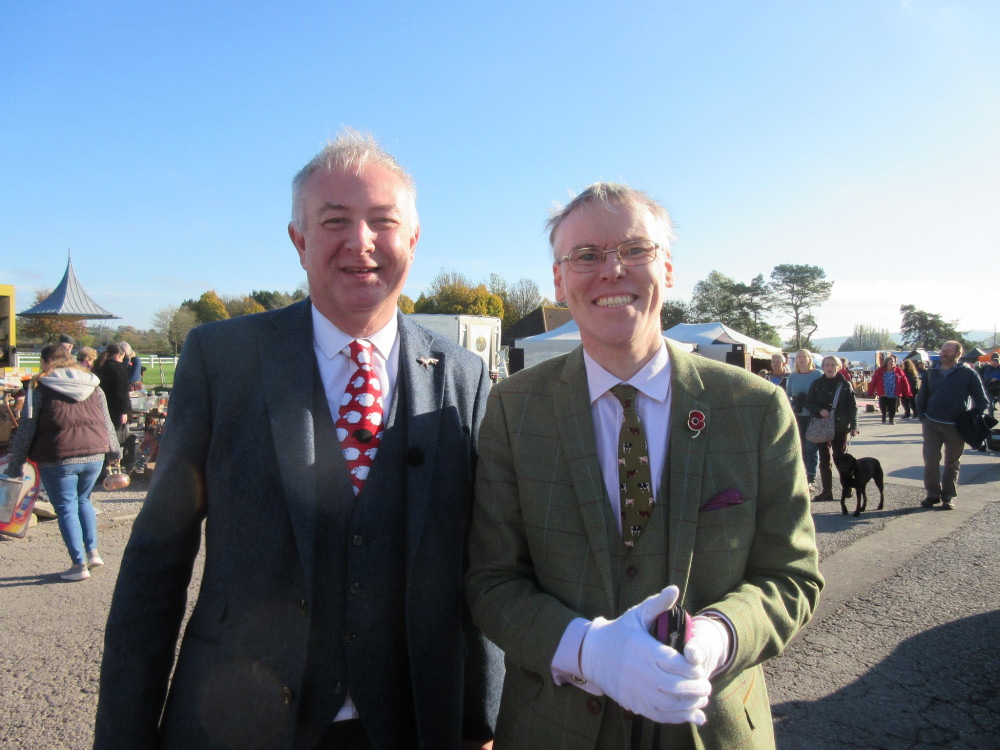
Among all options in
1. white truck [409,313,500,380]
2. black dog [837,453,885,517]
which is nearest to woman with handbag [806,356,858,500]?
black dog [837,453,885,517]

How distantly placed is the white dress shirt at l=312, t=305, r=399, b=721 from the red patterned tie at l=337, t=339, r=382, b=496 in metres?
0.02

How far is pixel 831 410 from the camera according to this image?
7.74 metres

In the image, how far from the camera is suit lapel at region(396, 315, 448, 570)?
1553 millimetres

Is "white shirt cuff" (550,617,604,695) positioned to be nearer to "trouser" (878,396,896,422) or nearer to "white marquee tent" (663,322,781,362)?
"white marquee tent" (663,322,781,362)

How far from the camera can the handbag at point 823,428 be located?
7641mm

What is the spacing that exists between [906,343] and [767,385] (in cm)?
7372

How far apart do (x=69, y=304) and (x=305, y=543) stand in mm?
29927

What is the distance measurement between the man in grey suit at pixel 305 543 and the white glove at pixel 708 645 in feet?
2.20

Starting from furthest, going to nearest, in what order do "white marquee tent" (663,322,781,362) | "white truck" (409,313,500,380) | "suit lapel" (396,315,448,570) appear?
"white marquee tent" (663,322,781,362), "white truck" (409,313,500,380), "suit lapel" (396,315,448,570)

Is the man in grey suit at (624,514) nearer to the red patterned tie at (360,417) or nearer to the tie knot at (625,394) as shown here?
the tie knot at (625,394)

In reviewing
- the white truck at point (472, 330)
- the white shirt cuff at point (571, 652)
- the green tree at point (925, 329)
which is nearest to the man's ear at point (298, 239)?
the white shirt cuff at point (571, 652)

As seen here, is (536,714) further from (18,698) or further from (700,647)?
(18,698)

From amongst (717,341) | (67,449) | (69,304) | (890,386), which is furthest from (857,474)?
(69,304)

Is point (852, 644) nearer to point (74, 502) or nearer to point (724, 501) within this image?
point (724, 501)
